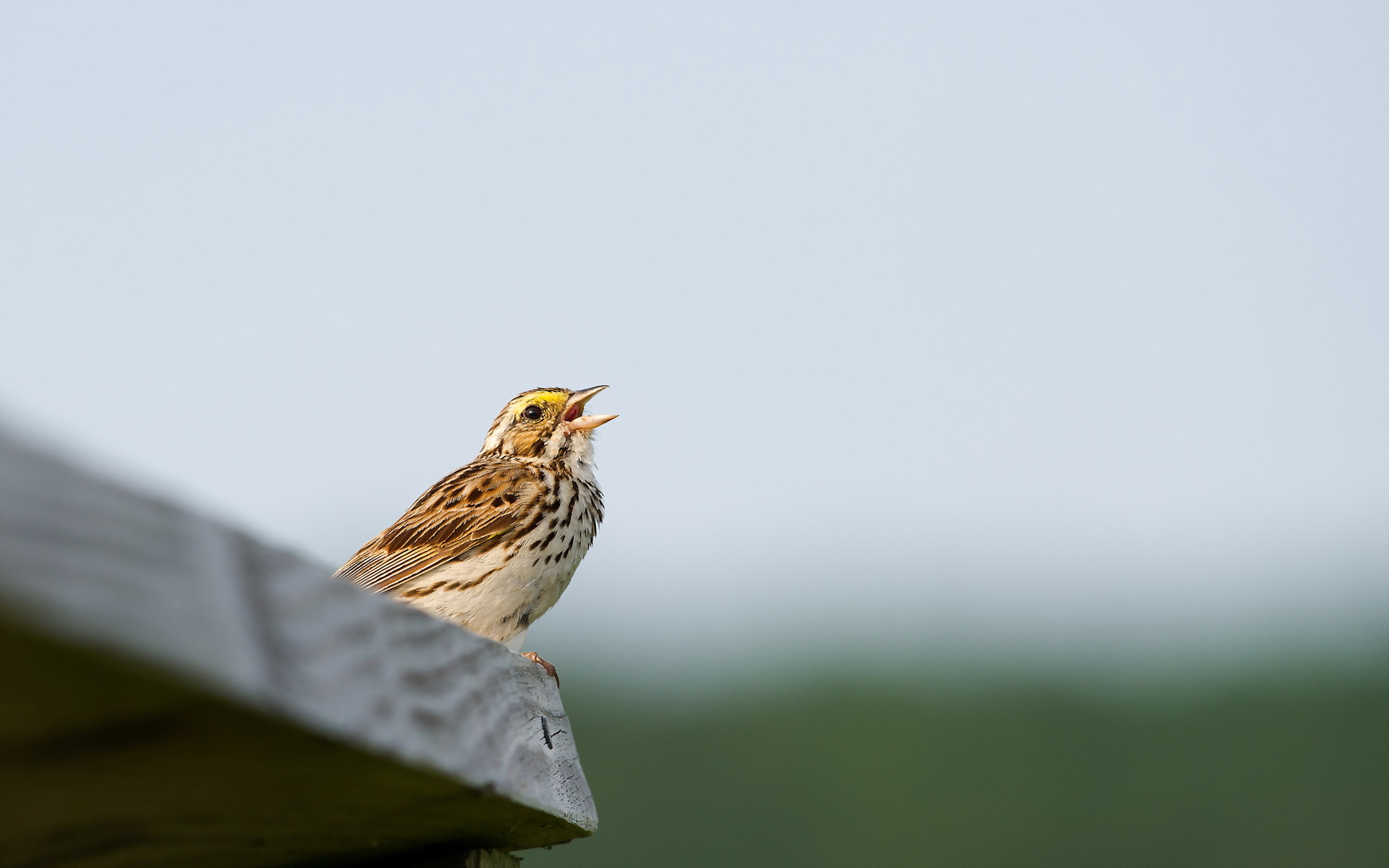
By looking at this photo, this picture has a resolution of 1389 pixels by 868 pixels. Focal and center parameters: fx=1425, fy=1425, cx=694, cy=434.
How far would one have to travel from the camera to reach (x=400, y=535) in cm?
689

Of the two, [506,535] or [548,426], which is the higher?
[548,426]

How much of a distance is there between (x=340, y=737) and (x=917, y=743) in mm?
17011

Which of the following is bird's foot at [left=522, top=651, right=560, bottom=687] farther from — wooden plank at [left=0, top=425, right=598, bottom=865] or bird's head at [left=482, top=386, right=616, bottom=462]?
bird's head at [left=482, top=386, right=616, bottom=462]

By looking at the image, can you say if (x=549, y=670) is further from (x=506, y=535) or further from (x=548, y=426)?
(x=548, y=426)

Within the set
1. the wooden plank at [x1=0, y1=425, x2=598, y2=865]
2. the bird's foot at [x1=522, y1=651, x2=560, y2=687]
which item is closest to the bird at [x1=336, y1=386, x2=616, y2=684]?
the bird's foot at [x1=522, y1=651, x2=560, y2=687]

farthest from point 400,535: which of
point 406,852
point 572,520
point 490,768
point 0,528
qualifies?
point 0,528

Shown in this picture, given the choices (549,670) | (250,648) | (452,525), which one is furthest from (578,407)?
(250,648)

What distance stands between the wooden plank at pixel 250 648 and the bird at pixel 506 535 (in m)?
3.75

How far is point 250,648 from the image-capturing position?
1.33 m

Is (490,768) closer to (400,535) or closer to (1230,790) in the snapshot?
(400,535)

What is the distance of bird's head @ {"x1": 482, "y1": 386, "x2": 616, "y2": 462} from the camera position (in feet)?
24.1

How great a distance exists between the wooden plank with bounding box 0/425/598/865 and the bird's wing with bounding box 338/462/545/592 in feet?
13.6

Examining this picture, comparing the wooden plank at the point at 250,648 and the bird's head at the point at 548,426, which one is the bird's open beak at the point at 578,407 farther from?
the wooden plank at the point at 250,648

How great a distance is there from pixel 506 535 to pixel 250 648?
508 cm
